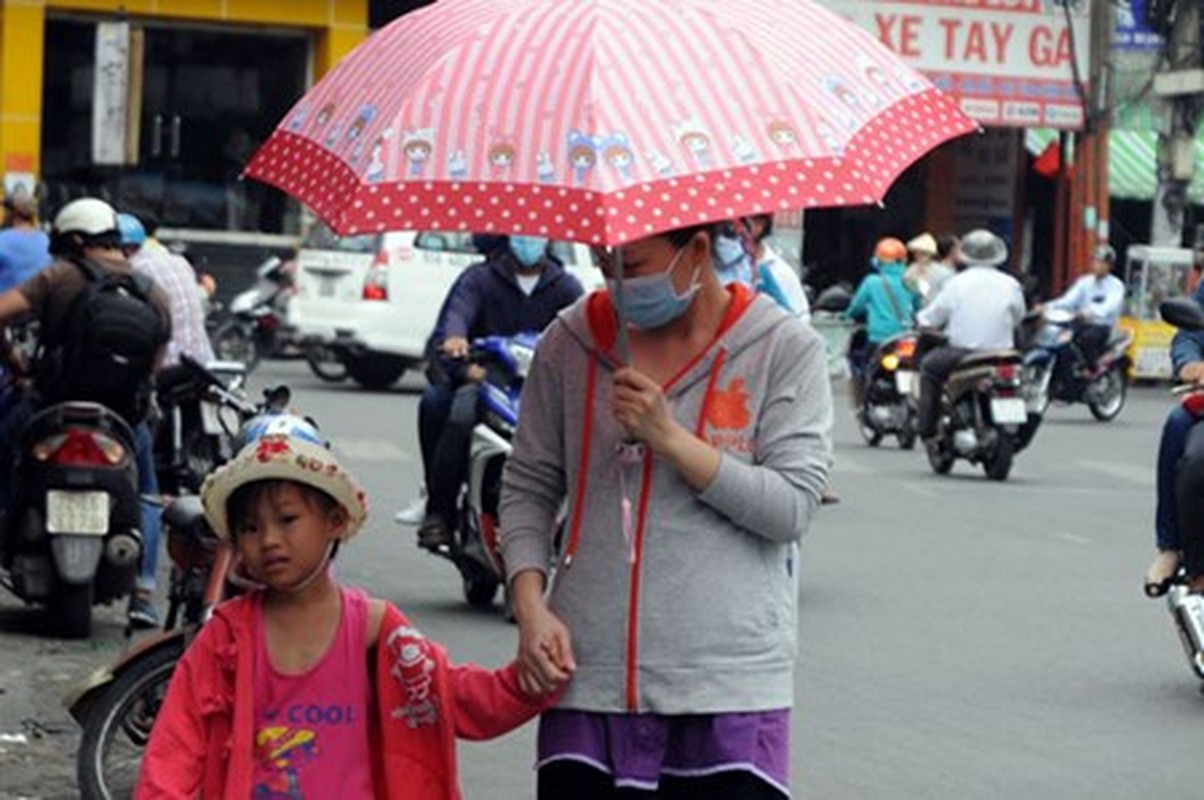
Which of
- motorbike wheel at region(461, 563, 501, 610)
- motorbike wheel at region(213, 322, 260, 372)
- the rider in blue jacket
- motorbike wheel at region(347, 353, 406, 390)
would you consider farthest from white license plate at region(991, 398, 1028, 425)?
motorbike wheel at region(213, 322, 260, 372)

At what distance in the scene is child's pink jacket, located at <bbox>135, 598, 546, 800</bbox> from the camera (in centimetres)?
485

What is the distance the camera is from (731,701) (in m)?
4.78

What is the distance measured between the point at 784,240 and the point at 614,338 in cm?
3142

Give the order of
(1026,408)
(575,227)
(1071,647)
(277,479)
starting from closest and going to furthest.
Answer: (575,227)
(277,479)
(1071,647)
(1026,408)

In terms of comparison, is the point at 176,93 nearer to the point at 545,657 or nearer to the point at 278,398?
the point at 278,398

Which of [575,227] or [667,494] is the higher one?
[575,227]

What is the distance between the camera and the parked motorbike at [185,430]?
1211 cm

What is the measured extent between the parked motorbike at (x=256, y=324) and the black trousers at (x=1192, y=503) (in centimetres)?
1872

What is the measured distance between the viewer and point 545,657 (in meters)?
4.76

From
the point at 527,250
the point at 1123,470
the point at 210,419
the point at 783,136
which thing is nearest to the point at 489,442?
the point at 527,250

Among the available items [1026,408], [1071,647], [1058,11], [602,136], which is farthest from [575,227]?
[1058,11]

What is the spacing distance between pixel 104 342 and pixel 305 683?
227 inches

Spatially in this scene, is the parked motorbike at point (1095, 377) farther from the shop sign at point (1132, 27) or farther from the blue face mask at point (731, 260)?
the blue face mask at point (731, 260)

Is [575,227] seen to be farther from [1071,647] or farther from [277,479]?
[1071,647]
